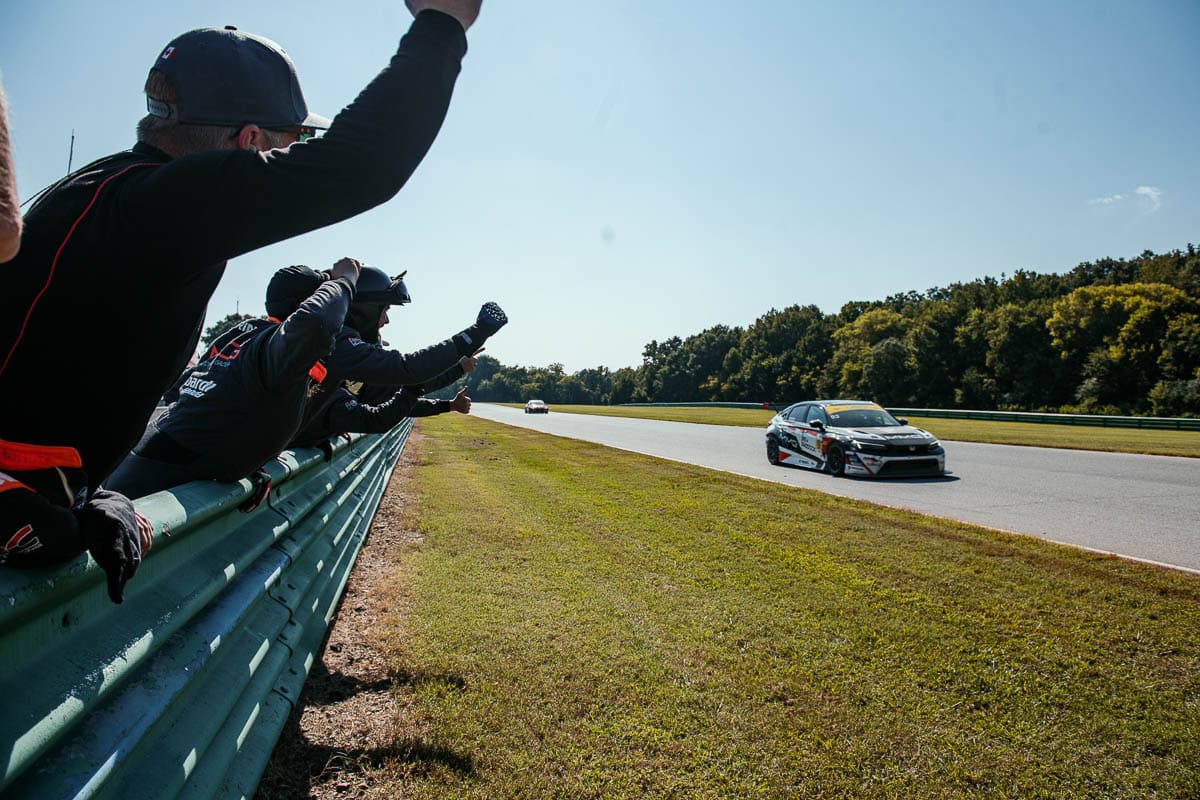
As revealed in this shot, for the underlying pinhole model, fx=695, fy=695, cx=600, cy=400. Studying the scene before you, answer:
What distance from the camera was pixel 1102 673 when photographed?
3.69 meters

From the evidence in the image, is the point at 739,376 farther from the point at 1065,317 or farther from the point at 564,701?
the point at 564,701

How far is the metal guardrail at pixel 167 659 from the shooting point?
1.13m

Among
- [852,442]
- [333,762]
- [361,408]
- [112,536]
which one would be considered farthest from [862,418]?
[112,536]

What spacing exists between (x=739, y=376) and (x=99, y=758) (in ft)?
344

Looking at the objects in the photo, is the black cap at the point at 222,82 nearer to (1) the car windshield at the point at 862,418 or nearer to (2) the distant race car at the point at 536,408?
(1) the car windshield at the point at 862,418

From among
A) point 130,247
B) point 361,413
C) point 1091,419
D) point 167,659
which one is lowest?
point 1091,419

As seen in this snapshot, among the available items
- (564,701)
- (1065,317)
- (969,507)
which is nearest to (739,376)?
(1065,317)

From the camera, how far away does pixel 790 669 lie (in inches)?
149

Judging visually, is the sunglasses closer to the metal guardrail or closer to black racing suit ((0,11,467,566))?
black racing suit ((0,11,467,566))

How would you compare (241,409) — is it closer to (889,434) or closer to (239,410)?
(239,410)

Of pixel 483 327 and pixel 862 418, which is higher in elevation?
pixel 483 327

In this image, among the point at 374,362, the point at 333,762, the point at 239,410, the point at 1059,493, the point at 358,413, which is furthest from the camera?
the point at 1059,493

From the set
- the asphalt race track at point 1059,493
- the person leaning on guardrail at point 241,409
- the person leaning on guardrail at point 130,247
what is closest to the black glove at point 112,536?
the person leaning on guardrail at point 130,247

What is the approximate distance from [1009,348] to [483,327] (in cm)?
7002
